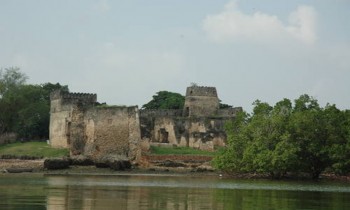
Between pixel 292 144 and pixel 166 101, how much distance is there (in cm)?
5559

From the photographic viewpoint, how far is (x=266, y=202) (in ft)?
108

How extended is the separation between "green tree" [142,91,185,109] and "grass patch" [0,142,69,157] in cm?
3089

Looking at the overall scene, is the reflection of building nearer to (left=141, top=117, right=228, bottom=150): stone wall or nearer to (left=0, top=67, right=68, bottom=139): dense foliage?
(left=141, top=117, right=228, bottom=150): stone wall

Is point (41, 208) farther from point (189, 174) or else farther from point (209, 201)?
point (189, 174)

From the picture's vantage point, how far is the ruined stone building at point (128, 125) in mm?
69625

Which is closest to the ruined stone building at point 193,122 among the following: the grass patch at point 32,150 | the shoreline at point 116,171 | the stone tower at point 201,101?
the stone tower at point 201,101

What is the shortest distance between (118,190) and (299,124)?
19565mm

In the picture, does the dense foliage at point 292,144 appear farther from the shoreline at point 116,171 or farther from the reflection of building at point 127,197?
the reflection of building at point 127,197

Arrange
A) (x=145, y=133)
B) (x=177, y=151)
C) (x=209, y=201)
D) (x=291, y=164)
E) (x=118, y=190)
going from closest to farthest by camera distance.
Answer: (x=209, y=201) < (x=118, y=190) < (x=291, y=164) < (x=177, y=151) < (x=145, y=133)

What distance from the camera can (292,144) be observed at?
177ft

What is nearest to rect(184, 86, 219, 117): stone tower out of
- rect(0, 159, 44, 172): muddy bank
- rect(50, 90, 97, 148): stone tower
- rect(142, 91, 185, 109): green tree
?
rect(50, 90, 97, 148): stone tower

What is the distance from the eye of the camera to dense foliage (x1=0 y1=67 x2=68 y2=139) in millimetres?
84500

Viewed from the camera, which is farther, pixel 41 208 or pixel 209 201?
pixel 209 201

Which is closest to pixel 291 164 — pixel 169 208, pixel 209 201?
pixel 209 201
